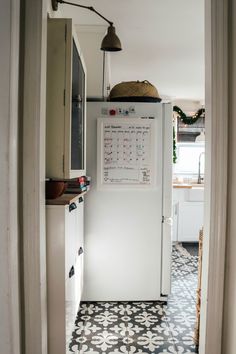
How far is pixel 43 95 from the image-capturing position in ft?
3.81

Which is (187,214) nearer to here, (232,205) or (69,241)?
(69,241)

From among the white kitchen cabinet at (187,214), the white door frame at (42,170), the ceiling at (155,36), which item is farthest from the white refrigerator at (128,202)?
the white kitchen cabinet at (187,214)

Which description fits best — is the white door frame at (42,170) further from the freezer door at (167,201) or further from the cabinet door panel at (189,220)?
the cabinet door panel at (189,220)

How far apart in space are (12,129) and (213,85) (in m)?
0.79

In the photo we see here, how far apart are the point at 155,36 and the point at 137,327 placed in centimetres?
260

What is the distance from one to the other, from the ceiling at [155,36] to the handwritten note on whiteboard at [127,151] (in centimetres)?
88

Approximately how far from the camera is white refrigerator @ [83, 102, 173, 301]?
7.90ft

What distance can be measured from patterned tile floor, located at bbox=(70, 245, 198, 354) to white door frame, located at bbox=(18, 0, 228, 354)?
2.91ft

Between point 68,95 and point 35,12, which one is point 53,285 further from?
point 35,12

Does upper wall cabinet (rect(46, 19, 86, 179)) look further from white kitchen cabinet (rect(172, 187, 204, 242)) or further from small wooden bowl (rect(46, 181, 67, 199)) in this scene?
white kitchen cabinet (rect(172, 187, 204, 242))

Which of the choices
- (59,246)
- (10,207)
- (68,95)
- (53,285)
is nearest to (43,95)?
(68,95)

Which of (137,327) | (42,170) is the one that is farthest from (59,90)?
(137,327)

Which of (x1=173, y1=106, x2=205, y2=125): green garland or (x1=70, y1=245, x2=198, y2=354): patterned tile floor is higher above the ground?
(x1=173, y1=106, x2=205, y2=125): green garland

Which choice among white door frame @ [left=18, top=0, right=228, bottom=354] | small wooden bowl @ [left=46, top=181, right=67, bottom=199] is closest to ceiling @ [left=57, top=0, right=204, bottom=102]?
white door frame @ [left=18, top=0, right=228, bottom=354]
